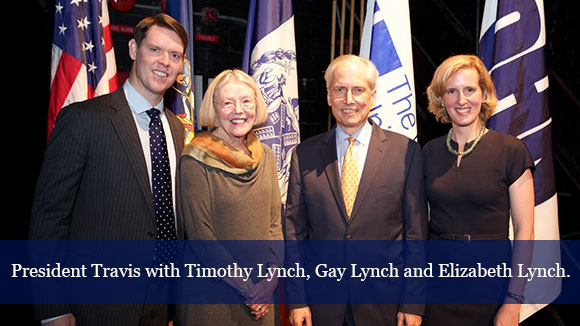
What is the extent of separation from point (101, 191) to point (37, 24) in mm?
2021

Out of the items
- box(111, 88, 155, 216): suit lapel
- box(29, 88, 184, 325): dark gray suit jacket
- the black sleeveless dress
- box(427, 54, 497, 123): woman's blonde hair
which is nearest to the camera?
box(29, 88, 184, 325): dark gray suit jacket

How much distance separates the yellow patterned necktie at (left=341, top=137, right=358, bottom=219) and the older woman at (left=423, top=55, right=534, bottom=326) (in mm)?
329

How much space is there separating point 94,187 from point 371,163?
107cm

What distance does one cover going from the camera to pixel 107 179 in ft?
5.05

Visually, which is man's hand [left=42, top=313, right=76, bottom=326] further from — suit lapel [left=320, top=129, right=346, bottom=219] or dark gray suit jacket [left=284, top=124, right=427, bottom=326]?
suit lapel [left=320, top=129, right=346, bottom=219]

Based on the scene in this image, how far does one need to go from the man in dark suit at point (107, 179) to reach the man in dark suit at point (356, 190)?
551 millimetres

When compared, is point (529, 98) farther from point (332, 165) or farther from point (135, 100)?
point (135, 100)

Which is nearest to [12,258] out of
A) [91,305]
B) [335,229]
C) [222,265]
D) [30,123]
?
[30,123]

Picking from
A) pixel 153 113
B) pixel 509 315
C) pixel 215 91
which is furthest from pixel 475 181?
pixel 153 113

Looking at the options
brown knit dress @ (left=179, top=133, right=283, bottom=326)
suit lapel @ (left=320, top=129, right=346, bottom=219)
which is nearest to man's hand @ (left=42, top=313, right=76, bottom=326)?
brown knit dress @ (left=179, top=133, right=283, bottom=326)

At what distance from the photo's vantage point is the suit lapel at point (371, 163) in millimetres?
1706

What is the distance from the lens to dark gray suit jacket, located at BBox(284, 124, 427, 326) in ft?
5.57

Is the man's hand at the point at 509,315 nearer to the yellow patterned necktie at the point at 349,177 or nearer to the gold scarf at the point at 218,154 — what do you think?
the yellow patterned necktie at the point at 349,177

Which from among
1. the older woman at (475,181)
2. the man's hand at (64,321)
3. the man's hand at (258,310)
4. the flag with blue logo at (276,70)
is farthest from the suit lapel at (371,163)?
the man's hand at (64,321)
